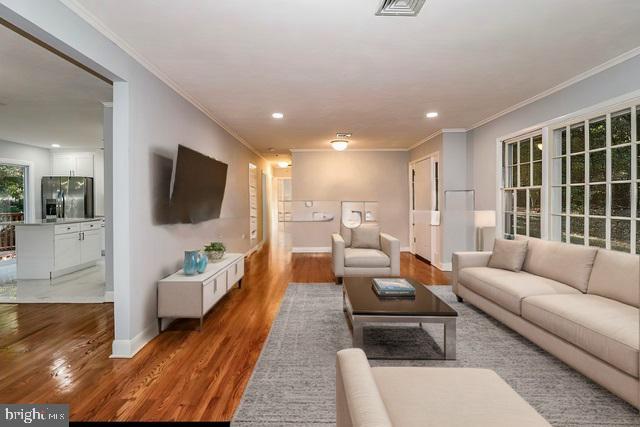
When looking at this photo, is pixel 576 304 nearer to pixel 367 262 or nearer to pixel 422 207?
pixel 367 262

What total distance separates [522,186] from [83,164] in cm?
863

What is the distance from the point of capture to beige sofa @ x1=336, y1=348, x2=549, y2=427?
3.53ft

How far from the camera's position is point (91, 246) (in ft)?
20.3

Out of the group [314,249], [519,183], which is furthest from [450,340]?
[314,249]

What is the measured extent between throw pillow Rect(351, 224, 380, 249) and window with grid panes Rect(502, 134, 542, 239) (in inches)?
72.5

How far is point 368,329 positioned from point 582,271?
6.19 feet

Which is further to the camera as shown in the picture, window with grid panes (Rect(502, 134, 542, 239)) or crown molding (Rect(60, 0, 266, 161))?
window with grid panes (Rect(502, 134, 542, 239))

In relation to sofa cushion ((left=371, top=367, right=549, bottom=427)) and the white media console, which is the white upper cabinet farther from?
sofa cushion ((left=371, top=367, right=549, bottom=427))

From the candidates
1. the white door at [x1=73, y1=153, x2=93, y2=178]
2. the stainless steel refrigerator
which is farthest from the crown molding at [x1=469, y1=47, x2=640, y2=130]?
the white door at [x1=73, y1=153, x2=93, y2=178]

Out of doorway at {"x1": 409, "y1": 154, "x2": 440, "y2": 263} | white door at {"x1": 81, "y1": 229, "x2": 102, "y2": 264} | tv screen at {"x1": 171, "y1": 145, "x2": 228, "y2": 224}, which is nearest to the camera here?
tv screen at {"x1": 171, "y1": 145, "x2": 228, "y2": 224}

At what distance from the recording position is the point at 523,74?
3.45 m

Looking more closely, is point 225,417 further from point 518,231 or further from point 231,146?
point 231,146

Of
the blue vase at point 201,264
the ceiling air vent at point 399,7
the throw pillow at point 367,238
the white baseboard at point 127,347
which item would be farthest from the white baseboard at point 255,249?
the ceiling air vent at point 399,7

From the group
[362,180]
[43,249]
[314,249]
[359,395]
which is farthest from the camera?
[314,249]
